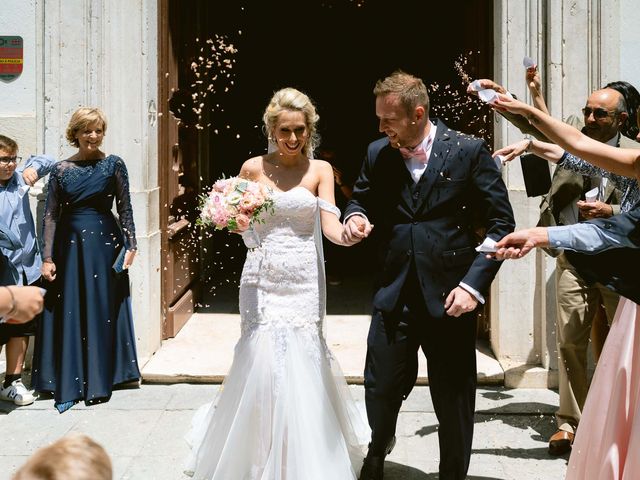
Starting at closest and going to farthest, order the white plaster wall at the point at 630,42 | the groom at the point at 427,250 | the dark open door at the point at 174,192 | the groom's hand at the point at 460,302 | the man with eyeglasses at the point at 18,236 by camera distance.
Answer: the groom's hand at the point at 460,302
the groom at the point at 427,250
the man with eyeglasses at the point at 18,236
the white plaster wall at the point at 630,42
the dark open door at the point at 174,192

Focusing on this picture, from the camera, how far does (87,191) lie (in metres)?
6.24

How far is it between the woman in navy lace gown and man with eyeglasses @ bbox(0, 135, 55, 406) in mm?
125

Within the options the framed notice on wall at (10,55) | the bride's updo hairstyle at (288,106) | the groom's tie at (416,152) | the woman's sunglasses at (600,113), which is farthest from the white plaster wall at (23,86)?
the woman's sunglasses at (600,113)

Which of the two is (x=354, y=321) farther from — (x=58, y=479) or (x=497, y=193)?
(x=58, y=479)

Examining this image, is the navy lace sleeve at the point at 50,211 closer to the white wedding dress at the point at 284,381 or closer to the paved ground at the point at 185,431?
the paved ground at the point at 185,431

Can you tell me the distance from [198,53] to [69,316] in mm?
3209

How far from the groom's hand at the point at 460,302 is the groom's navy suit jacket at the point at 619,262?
592 mm

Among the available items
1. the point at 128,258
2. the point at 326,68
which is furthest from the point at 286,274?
the point at 326,68

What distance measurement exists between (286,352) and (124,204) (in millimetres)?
2218

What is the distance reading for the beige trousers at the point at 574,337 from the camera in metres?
5.33

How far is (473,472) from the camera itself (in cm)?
495

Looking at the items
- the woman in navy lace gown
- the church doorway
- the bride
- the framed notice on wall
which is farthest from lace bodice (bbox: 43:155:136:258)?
the church doorway

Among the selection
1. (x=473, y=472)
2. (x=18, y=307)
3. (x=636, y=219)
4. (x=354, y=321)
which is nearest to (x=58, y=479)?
(x=18, y=307)

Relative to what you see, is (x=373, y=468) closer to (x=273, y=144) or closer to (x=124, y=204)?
(x=273, y=144)
